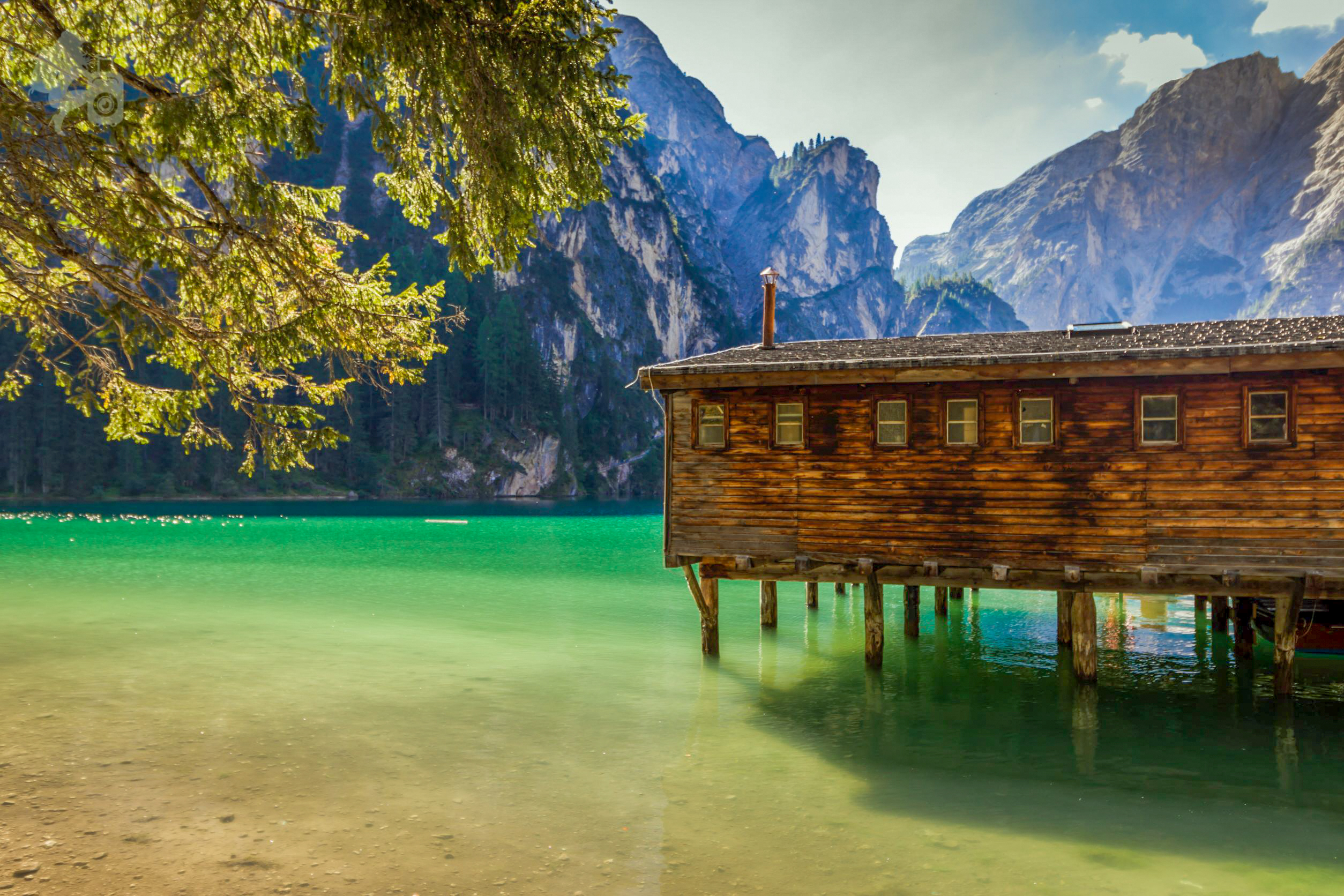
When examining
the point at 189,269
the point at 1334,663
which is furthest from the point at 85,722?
the point at 1334,663

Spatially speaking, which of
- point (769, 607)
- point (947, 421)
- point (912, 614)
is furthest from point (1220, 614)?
point (947, 421)

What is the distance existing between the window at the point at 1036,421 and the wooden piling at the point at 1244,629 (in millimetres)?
8184

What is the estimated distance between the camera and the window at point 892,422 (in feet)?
53.9

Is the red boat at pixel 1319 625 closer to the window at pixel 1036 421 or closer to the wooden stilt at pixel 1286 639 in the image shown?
the wooden stilt at pixel 1286 639

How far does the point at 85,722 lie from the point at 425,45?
12282mm

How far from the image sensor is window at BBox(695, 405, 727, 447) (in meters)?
17.6

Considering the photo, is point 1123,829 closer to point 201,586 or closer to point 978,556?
point 978,556

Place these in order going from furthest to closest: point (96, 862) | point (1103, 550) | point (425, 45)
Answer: point (1103, 550), point (96, 862), point (425, 45)

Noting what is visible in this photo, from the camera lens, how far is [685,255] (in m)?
191

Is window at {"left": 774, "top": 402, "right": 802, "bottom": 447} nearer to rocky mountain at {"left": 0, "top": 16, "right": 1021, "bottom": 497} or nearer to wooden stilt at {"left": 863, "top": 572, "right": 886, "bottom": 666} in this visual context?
wooden stilt at {"left": 863, "top": 572, "right": 886, "bottom": 666}

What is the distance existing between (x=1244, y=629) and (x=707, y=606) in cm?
1259

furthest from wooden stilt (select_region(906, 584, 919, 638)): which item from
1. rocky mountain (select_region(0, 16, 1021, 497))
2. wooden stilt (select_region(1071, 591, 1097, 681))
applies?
rocky mountain (select_region(0, 16, 1021, 497))

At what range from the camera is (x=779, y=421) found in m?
17.2

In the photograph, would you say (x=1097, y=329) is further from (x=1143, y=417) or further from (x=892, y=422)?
(x=892, y=422)
